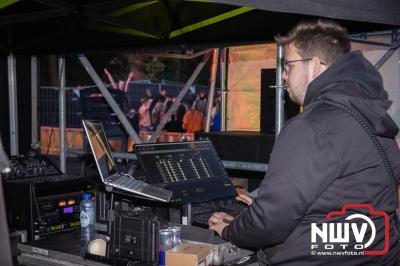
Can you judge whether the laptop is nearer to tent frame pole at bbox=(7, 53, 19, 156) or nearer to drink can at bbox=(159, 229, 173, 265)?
drink can at bbox=(159, 229, 173, 265)

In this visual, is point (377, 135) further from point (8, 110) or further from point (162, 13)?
point (8, 110)

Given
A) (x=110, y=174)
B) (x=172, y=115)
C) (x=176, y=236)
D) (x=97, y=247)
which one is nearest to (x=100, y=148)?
(x=110, y=174)

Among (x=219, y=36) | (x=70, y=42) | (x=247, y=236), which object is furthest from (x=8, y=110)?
(x=247, y=236)

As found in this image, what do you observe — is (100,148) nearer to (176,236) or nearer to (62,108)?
(176,236)

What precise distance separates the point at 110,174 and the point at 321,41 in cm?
139

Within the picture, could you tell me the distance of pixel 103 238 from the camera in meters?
2.55

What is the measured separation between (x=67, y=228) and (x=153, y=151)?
2.89 feet

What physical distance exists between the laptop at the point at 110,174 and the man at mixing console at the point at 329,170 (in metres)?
0.74

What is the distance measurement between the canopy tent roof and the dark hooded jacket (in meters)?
1.32

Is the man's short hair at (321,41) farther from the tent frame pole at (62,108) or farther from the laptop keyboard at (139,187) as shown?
the tent frame pole at (62,108)

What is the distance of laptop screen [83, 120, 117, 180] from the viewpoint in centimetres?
261

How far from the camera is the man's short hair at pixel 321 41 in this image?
5.95 feet
